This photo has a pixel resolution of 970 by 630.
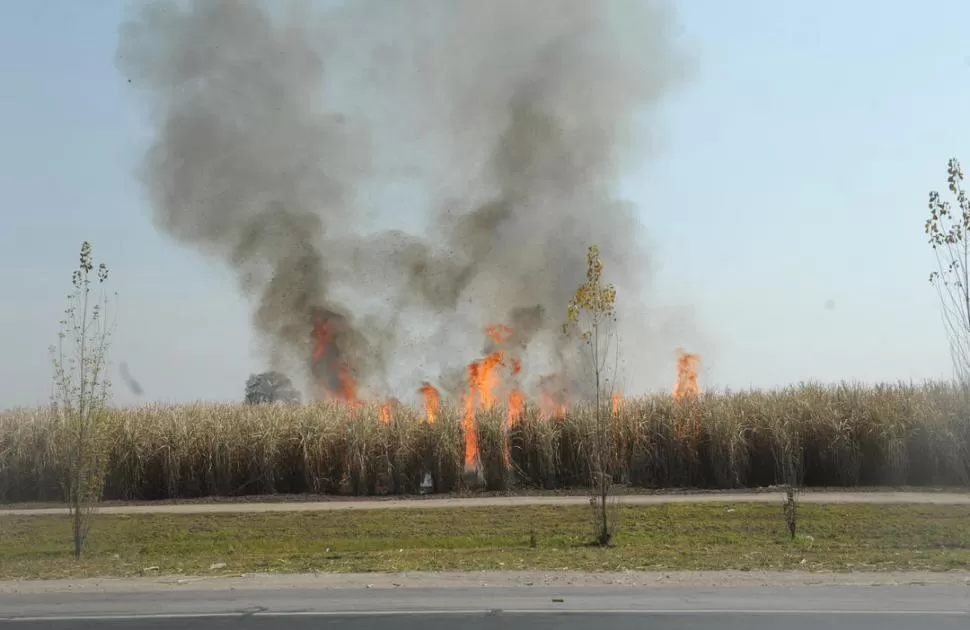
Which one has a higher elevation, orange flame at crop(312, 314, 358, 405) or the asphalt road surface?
orange flame at crop(312, 314, 358, 405)

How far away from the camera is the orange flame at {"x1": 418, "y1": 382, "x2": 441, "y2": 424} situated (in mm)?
22516

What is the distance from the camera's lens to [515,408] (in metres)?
23.3

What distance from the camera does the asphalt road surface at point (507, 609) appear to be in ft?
28.2

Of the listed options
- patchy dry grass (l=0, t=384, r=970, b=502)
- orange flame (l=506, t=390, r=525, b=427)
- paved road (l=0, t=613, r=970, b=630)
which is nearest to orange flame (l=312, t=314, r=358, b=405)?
orange flame (l=506, t=390, r=525, b=427)

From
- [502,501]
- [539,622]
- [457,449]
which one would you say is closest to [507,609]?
[539,622]

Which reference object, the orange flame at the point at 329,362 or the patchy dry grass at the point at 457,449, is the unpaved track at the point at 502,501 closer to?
the patchy dry grass at the point at 457,449

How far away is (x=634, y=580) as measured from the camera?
1148 centimetres

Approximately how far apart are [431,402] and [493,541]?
26.2 ft

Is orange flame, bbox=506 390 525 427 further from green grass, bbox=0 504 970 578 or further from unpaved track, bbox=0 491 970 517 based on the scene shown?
green grass, bbox=0 504 970 578

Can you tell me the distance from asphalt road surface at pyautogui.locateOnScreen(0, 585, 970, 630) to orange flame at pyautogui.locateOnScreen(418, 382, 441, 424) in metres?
11.5

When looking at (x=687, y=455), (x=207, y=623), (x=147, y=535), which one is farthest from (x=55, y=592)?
(x=687, y=455)

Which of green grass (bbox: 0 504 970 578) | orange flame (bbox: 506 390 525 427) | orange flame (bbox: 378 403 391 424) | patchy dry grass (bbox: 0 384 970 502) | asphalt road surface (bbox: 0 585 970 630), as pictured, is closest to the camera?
asphalt road surface (bbox: 0 585 970 630)

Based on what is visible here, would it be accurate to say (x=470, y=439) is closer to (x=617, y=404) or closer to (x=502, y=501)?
(x=502, y=501)

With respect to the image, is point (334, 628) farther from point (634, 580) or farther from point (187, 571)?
point (187, 571)
